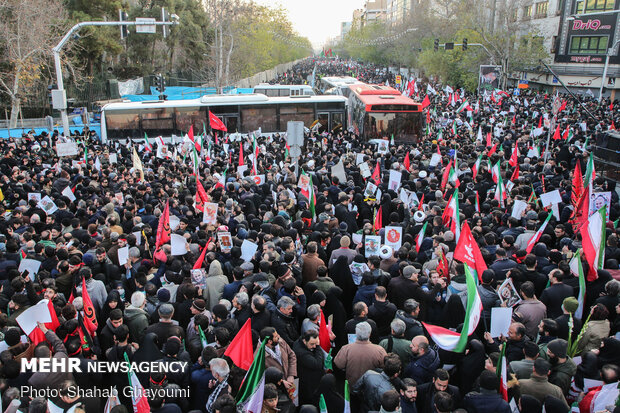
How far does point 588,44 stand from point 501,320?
1869 inches

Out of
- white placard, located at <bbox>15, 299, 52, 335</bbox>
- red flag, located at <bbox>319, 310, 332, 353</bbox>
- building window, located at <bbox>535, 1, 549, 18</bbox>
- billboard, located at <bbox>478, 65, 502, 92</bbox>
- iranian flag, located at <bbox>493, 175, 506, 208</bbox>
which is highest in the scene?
building window, located at <bbox>535, 1, 549, 18</bbox>

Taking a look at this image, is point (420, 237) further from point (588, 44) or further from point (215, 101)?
point (588, 44)

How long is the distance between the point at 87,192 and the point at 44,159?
566cm

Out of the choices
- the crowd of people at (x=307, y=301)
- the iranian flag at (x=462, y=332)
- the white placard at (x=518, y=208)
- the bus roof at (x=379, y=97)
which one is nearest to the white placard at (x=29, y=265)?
the crowd of people at (x=307, y=301)

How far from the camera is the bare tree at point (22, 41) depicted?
23.3 metres

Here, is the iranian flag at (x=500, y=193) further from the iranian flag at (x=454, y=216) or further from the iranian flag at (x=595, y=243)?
the iranian flag at (x=595, y=243)

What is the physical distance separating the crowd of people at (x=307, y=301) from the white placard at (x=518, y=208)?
0.14 m

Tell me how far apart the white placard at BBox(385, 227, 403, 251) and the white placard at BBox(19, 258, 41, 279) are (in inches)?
200

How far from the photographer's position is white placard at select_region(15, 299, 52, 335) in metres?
5.17

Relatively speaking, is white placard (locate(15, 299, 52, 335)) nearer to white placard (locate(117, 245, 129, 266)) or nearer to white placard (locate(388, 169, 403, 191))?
white placard (locate(117, 245, 129, 266))

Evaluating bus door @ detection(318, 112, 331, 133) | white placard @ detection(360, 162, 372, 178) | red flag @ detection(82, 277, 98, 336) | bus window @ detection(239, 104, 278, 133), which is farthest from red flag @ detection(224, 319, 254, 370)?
bus door @ detection(318, 112, 331, 133)

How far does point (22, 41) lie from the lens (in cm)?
2433

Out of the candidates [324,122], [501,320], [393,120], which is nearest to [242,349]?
[501,320]

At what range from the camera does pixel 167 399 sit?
171 inches
